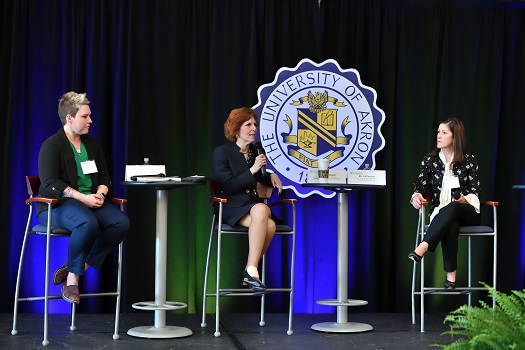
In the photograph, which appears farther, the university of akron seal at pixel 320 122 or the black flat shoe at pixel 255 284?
the university of akron seal at pixel 320 122

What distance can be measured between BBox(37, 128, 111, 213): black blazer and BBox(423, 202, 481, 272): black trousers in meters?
1.91

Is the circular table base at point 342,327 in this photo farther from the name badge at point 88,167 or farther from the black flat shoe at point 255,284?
the name badge at point 88,167

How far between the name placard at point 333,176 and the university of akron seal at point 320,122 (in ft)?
2.46

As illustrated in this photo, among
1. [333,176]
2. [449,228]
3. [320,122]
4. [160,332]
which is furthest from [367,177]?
[160,332]

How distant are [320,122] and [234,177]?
3.71 ft

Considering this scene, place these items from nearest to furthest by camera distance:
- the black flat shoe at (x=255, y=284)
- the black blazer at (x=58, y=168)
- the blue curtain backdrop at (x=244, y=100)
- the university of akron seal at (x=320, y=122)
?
the black blazer at (x=58, y=168), the black flat shoe at (x=255, y=284), the blue curtain backdrop at (x=244, y=100), the university of akron seal at (x=320, y=122)

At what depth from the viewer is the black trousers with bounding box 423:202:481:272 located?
4547 millimetres

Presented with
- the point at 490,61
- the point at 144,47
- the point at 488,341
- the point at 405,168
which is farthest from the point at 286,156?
the point at 488,341

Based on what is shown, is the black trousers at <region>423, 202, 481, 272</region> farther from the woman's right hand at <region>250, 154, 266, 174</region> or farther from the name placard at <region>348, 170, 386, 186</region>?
the woman's right hand at <region>250, 154, 266, 174</region>

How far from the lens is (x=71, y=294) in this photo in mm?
4027

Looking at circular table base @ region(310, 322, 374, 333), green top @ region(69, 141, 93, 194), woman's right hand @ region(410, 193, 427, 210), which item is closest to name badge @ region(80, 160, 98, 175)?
green top @ region(69, 141, 93, 194)

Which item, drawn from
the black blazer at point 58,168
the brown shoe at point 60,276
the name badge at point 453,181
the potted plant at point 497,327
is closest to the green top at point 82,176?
the black blazer at point 58,168

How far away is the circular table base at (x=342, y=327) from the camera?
175 inches

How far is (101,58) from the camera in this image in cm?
516
